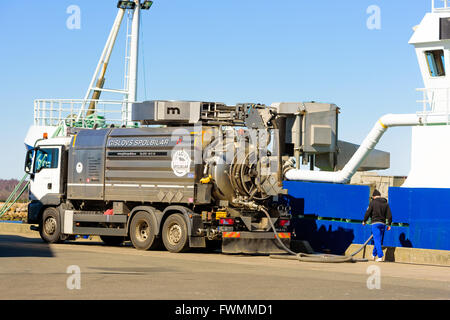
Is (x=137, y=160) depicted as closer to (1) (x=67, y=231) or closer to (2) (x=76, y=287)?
(1) (x=67, y=231)

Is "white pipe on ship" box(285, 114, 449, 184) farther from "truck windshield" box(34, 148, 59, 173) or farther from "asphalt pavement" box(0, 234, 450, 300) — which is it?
"truck windshield" box(34, 148, 59, 173)

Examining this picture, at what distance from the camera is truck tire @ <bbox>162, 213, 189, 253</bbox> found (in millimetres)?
19719

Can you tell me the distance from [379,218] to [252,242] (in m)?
3.06

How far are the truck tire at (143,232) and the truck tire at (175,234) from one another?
400mm

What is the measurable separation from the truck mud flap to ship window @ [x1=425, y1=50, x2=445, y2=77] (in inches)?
343

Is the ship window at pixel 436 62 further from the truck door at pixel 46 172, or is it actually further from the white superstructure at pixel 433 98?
the truck door at pixel 46 172

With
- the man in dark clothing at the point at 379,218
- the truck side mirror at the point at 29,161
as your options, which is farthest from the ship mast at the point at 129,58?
the man in dark clothing at the point at 379,218

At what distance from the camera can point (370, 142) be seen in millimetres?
26156

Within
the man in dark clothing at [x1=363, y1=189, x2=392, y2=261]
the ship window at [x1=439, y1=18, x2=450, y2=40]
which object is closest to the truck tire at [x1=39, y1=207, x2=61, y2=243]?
the man in dark clothing at [x1=363, y1=189, x2=392, y2=261]

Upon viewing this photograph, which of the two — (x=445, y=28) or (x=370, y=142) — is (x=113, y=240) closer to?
(x=370, y=142)

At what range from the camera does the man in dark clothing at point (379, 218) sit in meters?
18.8

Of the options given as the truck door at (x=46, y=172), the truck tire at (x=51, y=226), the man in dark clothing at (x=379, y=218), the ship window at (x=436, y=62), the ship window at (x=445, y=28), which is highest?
the ship window at (x=445, y=28)

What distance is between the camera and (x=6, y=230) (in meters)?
30.1

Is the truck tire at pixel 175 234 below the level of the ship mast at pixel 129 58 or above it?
below
